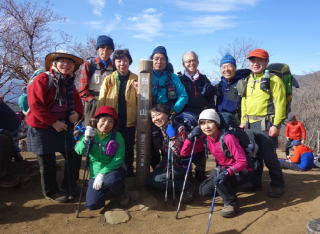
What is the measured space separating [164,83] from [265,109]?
6.33 ft

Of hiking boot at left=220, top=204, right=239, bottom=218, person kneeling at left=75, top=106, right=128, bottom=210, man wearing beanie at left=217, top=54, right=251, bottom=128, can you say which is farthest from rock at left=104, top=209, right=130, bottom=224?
man wearing beanie at left=217, top=54, right=251, bottom=128

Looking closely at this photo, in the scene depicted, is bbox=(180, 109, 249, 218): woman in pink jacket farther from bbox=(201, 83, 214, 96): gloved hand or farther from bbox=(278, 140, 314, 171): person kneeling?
bbox=(278, 140, 314, 171): person kneeling

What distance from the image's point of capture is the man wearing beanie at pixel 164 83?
517 cm

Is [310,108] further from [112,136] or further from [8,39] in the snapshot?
[112,136]

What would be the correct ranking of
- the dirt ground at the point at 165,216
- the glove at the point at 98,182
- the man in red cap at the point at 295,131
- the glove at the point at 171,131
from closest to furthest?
the dirt ground at the point at 165,216
the glove at the point at 98,182
the glove at the point at 171,131
the man in red cap at the point at 295,131

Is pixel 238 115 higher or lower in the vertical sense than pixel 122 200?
higher

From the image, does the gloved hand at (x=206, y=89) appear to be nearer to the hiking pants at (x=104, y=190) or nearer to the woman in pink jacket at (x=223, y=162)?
the woman in pink jacket at (x=223, y=162)

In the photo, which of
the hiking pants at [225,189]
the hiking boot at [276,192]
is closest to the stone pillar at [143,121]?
the hiking pants at [225,189]

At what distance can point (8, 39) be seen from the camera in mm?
15344

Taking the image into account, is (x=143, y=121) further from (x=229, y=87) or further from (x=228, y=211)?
(x=228, y=211)

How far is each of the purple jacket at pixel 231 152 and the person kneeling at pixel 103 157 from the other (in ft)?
3.77

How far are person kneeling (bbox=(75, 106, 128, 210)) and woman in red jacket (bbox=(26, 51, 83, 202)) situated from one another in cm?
44

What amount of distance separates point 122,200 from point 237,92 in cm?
295

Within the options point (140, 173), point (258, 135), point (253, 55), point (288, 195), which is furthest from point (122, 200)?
point (253, 55)
